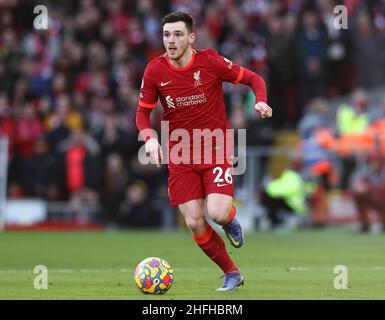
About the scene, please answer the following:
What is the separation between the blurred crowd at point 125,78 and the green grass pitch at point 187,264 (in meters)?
2.05

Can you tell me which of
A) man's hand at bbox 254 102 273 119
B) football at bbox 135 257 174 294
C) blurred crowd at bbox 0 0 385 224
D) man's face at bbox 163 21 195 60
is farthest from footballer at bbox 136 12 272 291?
blurred crowd at bbox 0 0 385 224

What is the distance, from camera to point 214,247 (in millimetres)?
11133

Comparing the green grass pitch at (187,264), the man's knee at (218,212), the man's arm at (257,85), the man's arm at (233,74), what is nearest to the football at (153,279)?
the green grass pitch at (187,264)

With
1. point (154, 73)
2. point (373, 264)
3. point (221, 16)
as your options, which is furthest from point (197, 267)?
point (221, 16)

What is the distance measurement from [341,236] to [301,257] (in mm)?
5213

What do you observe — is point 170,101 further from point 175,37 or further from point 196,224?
point 196,224

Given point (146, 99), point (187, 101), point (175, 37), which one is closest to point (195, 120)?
point (187, 101)

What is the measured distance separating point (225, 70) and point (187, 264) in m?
4.46

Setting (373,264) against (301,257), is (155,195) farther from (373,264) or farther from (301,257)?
(373,264)

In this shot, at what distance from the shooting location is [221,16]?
26734mm

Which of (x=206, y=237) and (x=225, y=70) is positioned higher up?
(x=225, y=70)

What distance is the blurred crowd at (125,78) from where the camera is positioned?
80.3 ft

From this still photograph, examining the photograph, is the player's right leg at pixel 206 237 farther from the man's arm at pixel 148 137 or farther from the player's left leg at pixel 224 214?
the man's arm at pixel 148 137

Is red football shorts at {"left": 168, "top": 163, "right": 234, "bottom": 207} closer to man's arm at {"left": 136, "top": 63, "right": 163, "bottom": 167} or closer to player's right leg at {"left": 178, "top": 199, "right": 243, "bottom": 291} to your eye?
player's right leg at {"left": 178, "top": 199, "right": 243, "bottom": 291}
